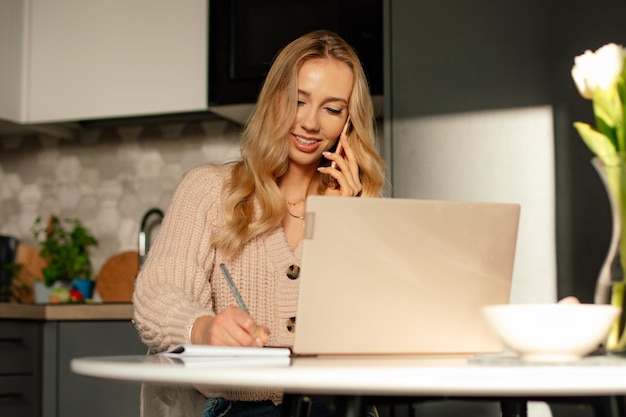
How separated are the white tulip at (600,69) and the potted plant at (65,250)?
8.25ft

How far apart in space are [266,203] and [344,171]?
207 mm

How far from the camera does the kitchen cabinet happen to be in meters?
2.68

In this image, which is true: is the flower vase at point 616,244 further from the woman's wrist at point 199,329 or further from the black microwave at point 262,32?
the black microwave at point 262,32

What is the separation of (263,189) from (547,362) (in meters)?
0.98

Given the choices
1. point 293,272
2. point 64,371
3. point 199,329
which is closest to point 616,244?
point 199,329

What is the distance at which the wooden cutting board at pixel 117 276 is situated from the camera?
315cm

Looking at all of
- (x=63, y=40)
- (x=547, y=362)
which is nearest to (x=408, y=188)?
(x=547, y=362)

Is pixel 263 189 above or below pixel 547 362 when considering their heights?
above

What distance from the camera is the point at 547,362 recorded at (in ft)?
2.98

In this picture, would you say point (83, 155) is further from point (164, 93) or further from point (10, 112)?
point (164, 93)

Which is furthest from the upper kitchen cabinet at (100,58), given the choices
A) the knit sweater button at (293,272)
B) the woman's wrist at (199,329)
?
the woman's wrist at (199,329)

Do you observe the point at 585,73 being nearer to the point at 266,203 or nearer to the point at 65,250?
the point at 266,203

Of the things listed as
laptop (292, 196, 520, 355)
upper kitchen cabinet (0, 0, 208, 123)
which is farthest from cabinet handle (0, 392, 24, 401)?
laptop (292, 196, 520, 355)

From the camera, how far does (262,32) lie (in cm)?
283
